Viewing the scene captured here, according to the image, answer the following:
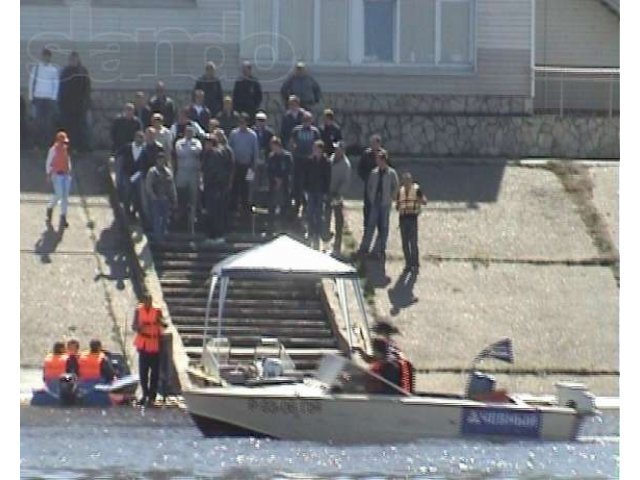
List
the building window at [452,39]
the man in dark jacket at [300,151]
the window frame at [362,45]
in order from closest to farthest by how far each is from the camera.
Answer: the man in dark jacket at [300,151] < the window frame at [362,45] < the building window at [452,39]

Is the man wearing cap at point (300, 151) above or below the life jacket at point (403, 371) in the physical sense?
above

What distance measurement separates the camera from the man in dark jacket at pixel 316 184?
31672mm

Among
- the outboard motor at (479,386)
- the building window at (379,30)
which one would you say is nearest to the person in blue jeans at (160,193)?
the outboard motor at (479,386)

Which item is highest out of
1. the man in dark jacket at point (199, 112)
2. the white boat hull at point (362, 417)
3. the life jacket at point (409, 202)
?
the man in dark jacket at point (199, 112)

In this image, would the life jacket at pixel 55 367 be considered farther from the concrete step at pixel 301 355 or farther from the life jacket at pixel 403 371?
the life jacket at pixel 403 371

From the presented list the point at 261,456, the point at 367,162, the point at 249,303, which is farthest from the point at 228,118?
the point at 261,456

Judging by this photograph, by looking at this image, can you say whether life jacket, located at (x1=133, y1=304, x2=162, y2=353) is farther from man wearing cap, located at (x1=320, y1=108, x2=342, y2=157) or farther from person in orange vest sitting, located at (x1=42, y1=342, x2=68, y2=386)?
man wearing cap, located at (x1=320, y1=108, x2=342, y2=157)

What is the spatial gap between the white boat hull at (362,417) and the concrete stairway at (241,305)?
4.56m

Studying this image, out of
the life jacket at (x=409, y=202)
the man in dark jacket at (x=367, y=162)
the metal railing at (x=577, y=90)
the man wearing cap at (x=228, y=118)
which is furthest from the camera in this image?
the metal railing at (x=577, y=90)

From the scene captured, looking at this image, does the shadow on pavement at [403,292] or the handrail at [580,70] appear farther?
the handrail at [580,70]

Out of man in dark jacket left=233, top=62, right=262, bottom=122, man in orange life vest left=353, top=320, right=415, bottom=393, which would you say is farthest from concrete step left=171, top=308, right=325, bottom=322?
man in orange life vest left=353, top=320, right=415, bottom=393

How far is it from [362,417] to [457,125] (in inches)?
651

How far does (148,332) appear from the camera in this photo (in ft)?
89.6

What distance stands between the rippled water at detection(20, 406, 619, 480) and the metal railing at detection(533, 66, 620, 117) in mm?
15847
